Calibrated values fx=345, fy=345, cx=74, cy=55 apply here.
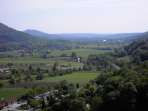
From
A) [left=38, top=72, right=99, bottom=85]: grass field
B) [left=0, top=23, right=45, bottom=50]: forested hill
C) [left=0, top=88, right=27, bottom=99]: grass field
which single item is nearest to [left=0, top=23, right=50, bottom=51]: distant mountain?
[left=0, top=23, right=45, bottom=50]: forested hill

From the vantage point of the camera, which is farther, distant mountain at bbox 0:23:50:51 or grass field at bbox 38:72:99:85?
distant mountain at bbox 0:23:50:51

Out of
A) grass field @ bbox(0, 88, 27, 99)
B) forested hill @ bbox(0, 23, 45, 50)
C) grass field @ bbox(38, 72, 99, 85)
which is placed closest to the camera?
grass field @ bbox(0, 88, 27, 99)

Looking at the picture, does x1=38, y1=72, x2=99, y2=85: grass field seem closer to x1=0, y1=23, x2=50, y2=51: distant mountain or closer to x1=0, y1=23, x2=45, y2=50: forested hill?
x1=0, y1=23, x2=50, y2=51: distant mountain

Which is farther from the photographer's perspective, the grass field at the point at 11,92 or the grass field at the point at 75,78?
the grass field at the point at 75,78

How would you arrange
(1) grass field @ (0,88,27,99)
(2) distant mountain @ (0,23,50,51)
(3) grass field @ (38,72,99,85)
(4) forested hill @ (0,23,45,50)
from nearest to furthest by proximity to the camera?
(1) grass field @ (0,88,27,99) < (3) grass field @ (38,72,99,85) < (2) distant mountain @ (0,23,50,51) < (4) forested hill @ (0,23,45,50)

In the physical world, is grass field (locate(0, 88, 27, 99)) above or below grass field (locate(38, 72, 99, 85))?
below

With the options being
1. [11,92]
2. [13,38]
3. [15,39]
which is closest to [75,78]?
[11,92]

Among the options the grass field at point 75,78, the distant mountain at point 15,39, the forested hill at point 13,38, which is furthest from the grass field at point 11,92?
the forested hill at point 13,38

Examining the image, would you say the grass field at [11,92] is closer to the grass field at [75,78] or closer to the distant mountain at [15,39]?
the grass field at [75,78]

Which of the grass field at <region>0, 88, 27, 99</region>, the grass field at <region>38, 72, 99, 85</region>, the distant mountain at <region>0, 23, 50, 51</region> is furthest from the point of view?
the distant mountain at <region>0, 23, 50, 51</region>
